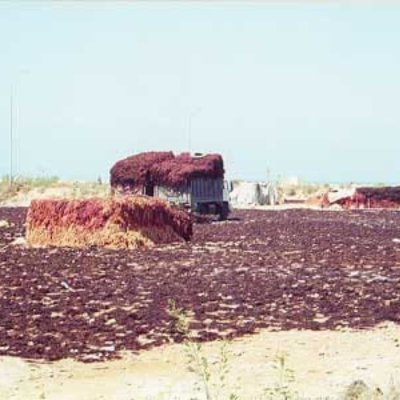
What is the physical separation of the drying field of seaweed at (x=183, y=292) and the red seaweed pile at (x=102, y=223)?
3.43 ft

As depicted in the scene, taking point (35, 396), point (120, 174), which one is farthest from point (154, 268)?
point (120, 174)

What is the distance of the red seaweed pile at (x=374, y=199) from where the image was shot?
179 feet

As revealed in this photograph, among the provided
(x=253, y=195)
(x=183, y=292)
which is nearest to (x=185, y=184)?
(x=253, y=195)

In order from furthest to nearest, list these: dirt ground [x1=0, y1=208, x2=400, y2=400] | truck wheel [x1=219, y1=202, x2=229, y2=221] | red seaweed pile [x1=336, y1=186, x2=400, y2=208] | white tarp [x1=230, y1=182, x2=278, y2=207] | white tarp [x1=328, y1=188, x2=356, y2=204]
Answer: white tarp [x1=230, y1=182, x2=278, y2=207]
white tarp [x1=328, y1=188, x2=356, y2=204]
red seaweed pile [x1=336, y1=186, x2=400, y2=208]
truck wheel [x1=219, y1=202, x2=229, y2=221]
dirt ground [x1=0, y1=208, x2=400, y2=400]

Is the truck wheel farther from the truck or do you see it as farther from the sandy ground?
the sandy ground

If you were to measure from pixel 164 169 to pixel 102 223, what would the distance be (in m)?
13.6

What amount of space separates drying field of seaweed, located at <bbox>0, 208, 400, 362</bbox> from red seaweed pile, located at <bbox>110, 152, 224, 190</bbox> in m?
13.1

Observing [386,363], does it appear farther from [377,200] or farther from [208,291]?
[377,200]

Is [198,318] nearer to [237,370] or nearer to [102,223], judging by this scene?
[237,370]

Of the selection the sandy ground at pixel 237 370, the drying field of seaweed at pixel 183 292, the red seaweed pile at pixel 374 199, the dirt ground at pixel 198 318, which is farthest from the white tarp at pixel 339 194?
the sandy ground at pixel 237 370

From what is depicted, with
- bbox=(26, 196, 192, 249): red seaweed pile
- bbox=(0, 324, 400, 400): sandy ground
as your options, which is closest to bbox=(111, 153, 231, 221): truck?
bbox=(26, 196, 192, 249): red seaweed pile

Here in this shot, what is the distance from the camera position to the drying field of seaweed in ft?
41.1

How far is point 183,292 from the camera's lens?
1568 centimetres

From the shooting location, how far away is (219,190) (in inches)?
1567
